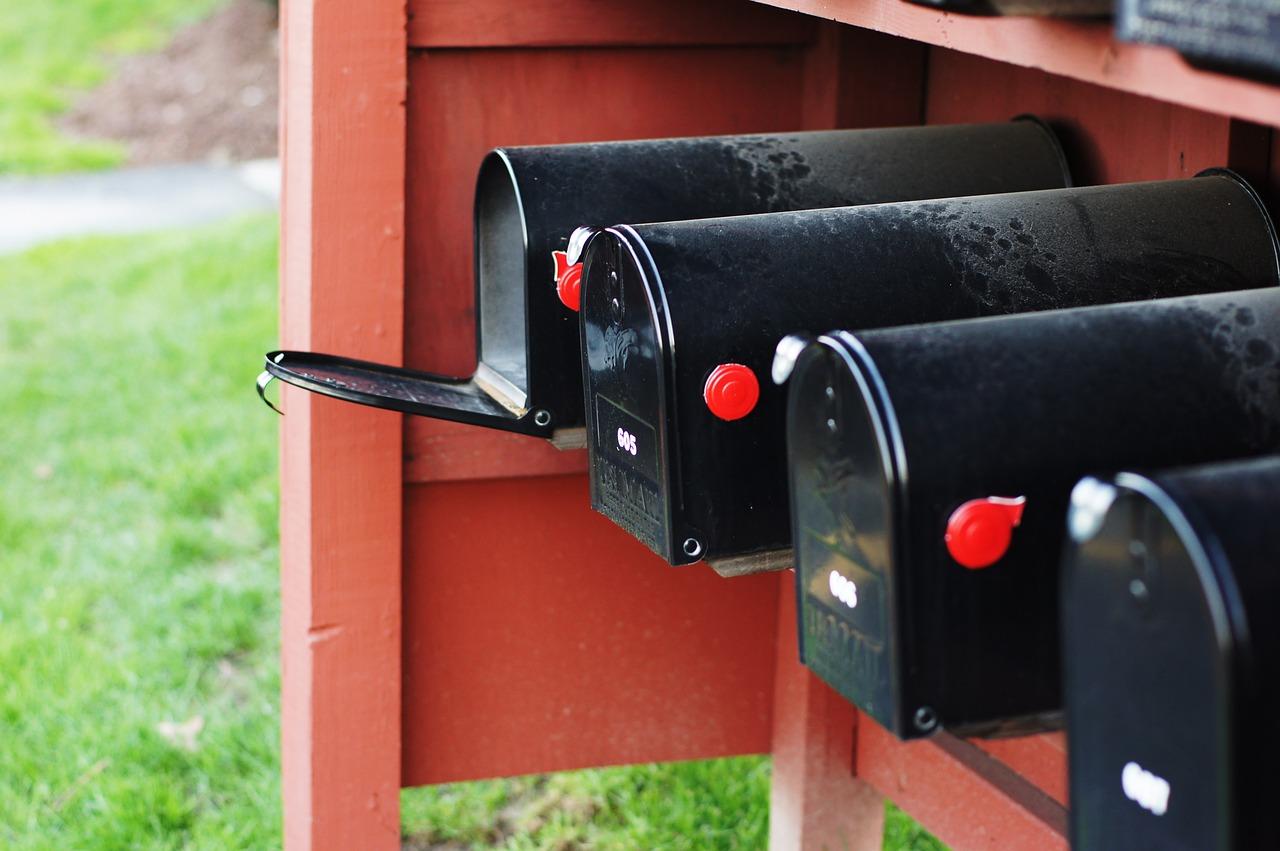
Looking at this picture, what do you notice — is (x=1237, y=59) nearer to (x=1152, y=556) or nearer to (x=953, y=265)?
(x=1152, y=556)

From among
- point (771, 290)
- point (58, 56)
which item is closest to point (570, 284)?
point (771, 290)

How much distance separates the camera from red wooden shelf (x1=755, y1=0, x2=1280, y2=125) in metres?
0.97

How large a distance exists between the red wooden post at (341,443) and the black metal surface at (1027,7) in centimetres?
95

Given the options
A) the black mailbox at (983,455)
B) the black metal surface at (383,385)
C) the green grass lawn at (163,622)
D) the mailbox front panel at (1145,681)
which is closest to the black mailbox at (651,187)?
the black metal surface at (383,385)

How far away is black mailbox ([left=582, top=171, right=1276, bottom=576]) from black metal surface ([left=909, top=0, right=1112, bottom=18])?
0.84ft

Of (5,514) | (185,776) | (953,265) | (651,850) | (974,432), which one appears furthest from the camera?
(5,514)

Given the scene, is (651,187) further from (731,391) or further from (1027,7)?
(1027,7)

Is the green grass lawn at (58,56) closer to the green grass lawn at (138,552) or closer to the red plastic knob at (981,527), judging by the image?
the green grass lawn at (138,552)

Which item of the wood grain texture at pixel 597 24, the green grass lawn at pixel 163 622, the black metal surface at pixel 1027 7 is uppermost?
the wood grain texture at pixel 597 24

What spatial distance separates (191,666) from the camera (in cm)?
343

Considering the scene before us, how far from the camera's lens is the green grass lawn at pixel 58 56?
26.7 feet

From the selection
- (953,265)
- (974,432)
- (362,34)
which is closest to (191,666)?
(362,34)

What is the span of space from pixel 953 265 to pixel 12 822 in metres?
2.15

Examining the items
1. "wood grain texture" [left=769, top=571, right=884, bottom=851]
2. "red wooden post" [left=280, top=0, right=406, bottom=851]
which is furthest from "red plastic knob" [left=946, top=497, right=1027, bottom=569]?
"wood grain texture" [left=769, top=571, right=884, bottom=851]
